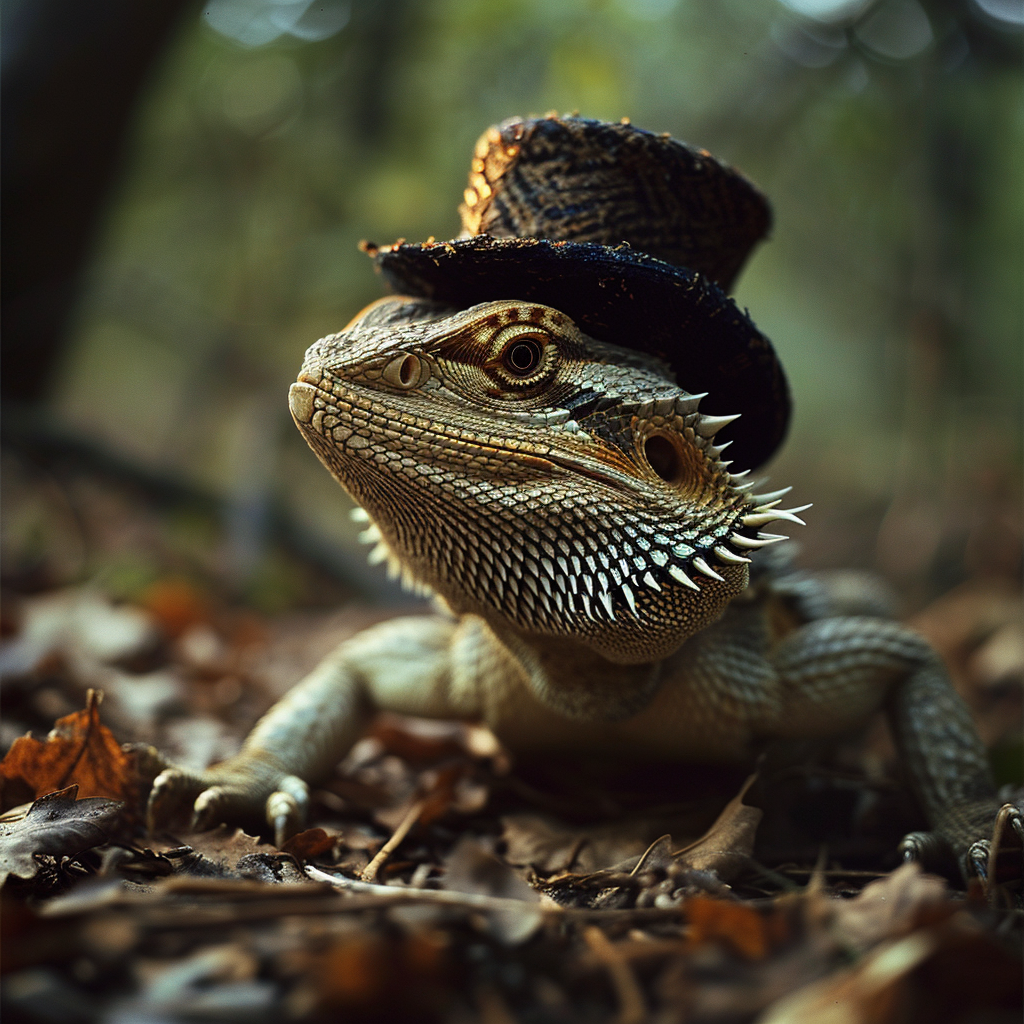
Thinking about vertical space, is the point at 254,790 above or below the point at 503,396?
below

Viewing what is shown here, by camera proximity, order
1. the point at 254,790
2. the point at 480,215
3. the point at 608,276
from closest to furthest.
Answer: the point at 608,276 → the point at 254,790 → the point at 480,215

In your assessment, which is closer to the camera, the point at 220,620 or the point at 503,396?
the point at 503,396

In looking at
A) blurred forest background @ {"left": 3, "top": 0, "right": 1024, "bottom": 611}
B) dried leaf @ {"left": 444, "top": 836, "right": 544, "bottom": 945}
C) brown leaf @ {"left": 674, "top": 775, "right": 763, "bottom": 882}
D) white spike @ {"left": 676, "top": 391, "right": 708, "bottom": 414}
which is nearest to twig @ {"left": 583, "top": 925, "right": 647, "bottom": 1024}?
dried leaf @ {"left": 444, "top": 836, "right": 544, "bottom": 945}

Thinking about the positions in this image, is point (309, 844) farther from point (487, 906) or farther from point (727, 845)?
point (727, 845)

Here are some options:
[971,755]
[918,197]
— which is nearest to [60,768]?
[971,755]

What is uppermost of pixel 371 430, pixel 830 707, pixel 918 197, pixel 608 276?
pixel 918 197

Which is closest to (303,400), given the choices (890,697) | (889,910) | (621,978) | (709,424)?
(709,424)

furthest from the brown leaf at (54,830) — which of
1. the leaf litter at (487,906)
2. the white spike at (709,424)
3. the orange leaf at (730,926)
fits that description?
the white spike at (709,424)

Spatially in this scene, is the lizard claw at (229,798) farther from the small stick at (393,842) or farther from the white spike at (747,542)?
the white spike at (747,542)

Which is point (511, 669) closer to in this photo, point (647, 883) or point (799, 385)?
point (647, 883)
